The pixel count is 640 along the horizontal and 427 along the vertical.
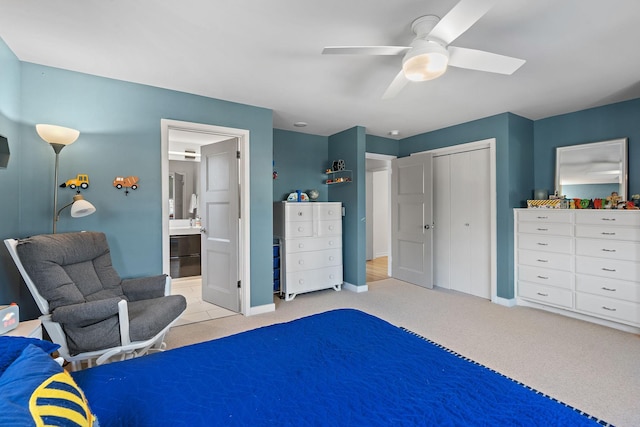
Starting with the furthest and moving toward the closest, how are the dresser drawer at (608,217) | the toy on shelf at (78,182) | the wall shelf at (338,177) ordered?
the wall shelf at (338,177) < the dresser drawer at (608,217) < the toy on shelf at (78,182)

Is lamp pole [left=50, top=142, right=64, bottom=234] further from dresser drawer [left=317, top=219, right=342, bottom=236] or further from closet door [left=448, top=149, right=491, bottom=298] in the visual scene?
closet door [left=448, top=149, right=491, bottom=298]

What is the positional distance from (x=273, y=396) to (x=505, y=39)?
104 inches

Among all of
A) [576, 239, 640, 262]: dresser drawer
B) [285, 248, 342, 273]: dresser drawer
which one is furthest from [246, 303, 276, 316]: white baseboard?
[576, 239, 640, 262]: dresser drawer

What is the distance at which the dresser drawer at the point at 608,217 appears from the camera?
2.93 meters

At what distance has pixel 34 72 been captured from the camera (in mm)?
2457

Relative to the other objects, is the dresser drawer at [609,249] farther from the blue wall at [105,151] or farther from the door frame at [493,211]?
the blue wall at [105,151]

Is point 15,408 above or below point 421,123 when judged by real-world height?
below

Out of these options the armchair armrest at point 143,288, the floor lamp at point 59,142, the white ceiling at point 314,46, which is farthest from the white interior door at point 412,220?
the floor lamp at point 59,142

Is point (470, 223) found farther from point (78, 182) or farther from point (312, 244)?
point (78, 182)

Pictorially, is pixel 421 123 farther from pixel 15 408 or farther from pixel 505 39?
pixel 15 408

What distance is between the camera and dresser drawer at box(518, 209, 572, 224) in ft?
11.1

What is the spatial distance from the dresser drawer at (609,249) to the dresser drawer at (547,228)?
15 centimetres

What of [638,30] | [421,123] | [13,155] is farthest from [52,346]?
[421,123]

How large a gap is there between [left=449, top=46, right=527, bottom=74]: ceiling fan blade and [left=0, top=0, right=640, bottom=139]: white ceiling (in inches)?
10.1
